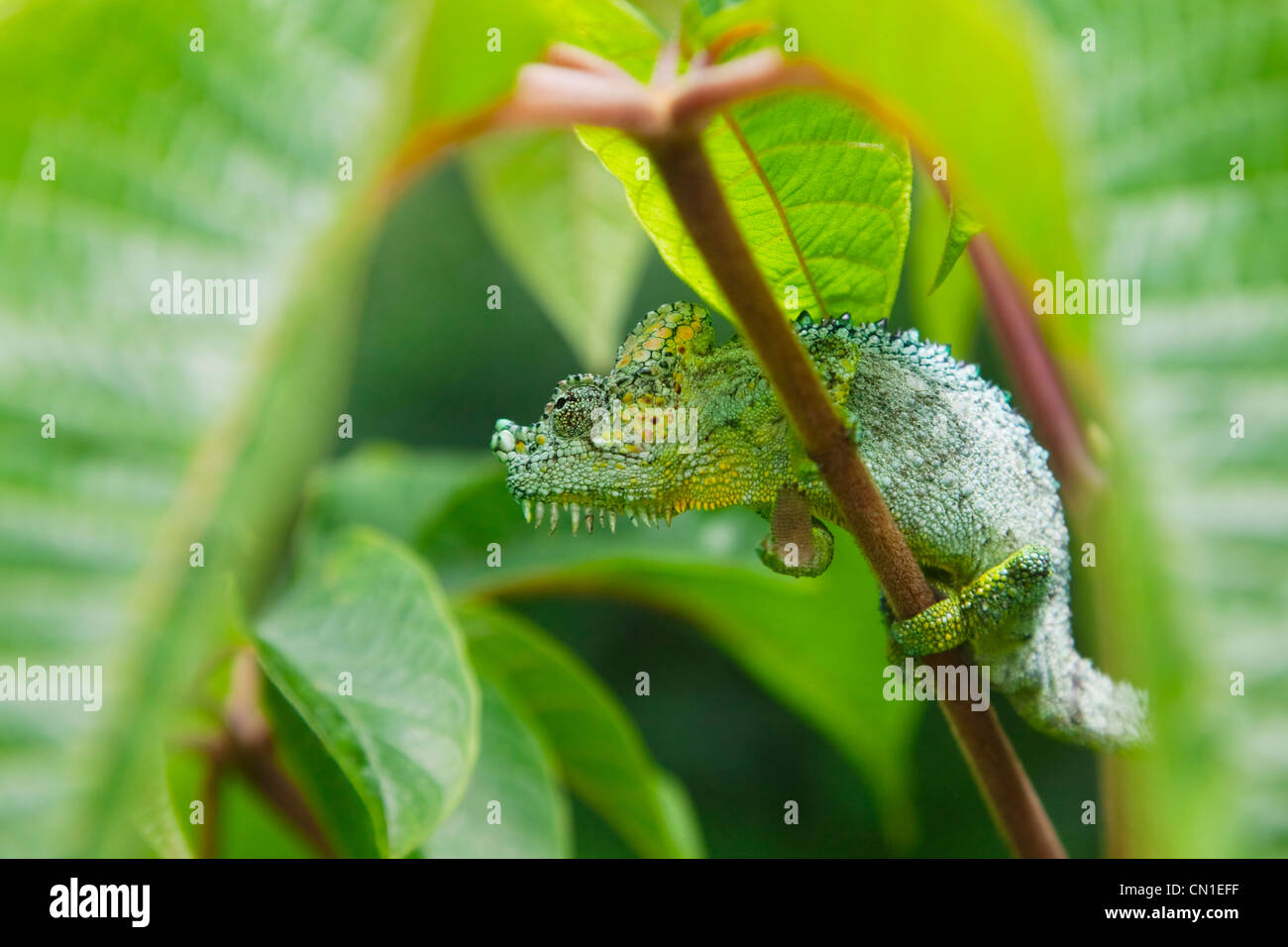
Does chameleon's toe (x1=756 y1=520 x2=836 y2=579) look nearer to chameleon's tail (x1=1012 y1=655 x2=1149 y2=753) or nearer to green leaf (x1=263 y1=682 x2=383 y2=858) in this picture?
chameleon's tail (x1=1012 y1=655 x2=1149 y2=753)

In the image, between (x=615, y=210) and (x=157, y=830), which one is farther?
(x=615, y=210)

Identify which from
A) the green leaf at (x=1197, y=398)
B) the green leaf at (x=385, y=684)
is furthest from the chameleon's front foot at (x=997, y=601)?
the green leaf at (x=1197, y=398)

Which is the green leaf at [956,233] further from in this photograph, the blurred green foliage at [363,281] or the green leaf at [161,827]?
the green leaf at [161,827]

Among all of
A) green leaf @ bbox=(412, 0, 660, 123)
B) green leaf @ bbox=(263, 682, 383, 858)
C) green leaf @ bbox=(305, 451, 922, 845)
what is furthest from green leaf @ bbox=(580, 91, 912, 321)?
green leaf @ bbox=(263, 682, 383, 858)

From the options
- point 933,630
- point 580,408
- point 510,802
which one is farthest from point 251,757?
point 933,630
